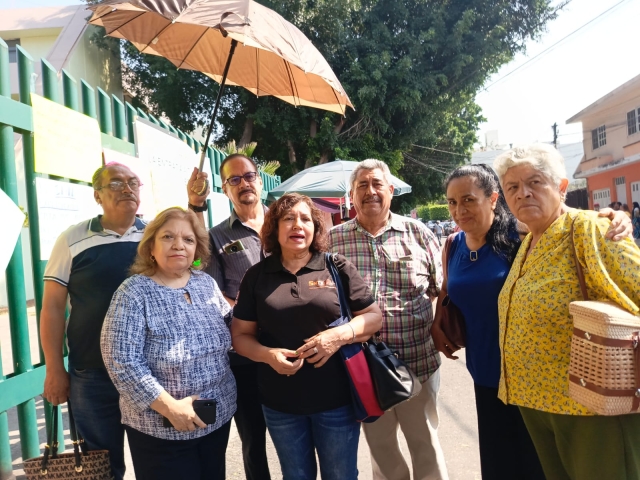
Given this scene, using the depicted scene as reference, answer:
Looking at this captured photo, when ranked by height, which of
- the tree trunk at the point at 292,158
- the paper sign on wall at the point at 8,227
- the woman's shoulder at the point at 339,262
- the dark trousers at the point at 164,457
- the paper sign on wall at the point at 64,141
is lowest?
the dark trousers at the point at 164,457

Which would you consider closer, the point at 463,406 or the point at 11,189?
the point at 11,189

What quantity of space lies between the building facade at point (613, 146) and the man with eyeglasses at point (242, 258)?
24.3 meters

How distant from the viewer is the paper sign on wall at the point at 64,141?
2.92m

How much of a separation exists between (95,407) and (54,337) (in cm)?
43

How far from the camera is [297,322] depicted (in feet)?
7.61

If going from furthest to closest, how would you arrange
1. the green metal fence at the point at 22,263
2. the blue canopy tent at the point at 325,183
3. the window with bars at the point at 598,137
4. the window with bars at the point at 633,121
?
the window with bars at the point at 598,137
the window with bars at the point at 633,121
the blue canopy tent at the point at 325,183
the green metal fence at the point at 22,263

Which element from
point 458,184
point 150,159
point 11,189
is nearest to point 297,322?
point 458,184

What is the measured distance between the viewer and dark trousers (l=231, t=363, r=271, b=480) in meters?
2.84

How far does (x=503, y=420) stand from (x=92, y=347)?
2.18 meters

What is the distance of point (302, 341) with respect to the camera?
7.61 ft

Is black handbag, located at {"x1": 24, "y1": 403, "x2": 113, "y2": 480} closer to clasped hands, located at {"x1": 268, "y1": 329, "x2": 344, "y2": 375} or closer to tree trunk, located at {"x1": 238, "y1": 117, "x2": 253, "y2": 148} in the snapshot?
clasped hands, located at {"x1": 268, "y1": 329, "x2": 344, "y2": 375}

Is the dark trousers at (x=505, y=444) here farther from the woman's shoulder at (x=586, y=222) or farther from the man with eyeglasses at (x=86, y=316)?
the man with eyeglasses at (x=86, y=316)

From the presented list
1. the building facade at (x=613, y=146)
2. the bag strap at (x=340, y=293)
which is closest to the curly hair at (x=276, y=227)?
the bag strap at (x=340, y=293)

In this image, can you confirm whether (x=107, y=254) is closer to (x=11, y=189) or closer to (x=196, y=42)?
(x=11, y=189)
